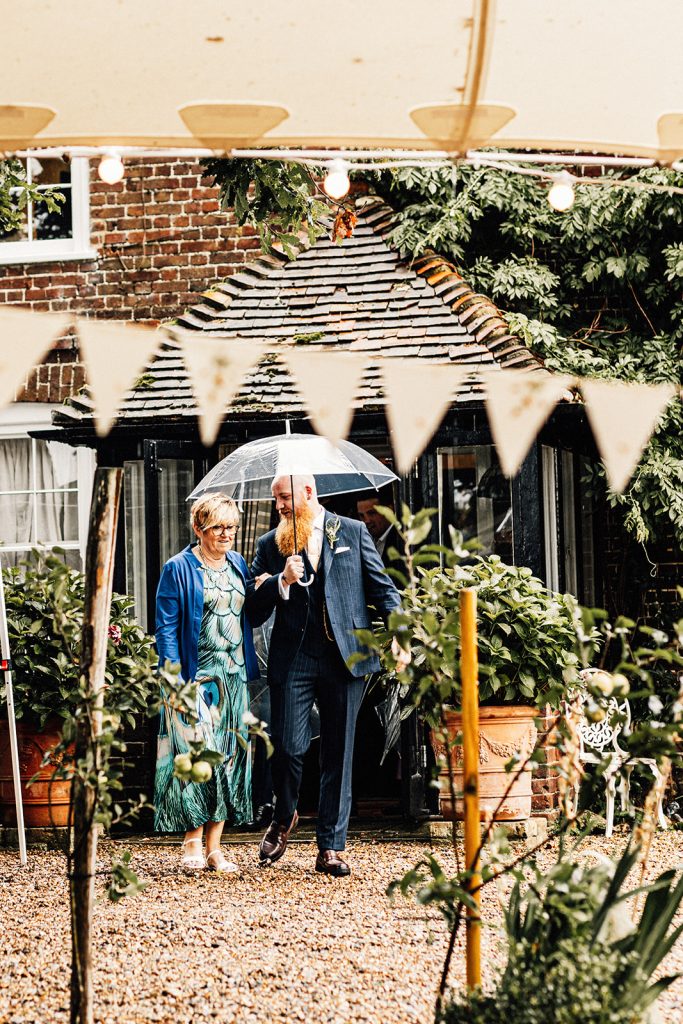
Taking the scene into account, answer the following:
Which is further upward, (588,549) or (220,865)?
(588,549)

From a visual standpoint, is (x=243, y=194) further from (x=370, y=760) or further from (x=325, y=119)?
(x=370, y=760)

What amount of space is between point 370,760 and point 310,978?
4.03 meters

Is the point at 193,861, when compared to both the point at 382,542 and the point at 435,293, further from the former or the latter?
the point at 435,293

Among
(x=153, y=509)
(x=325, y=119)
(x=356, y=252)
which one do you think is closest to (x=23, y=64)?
(x=325, y=119)

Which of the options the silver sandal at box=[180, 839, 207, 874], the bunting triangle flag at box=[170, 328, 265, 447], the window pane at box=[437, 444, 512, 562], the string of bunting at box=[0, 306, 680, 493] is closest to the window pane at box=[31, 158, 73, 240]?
the window pane at box=[437, 444, 512, 562]

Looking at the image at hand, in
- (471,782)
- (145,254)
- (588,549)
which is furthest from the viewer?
(145,254)

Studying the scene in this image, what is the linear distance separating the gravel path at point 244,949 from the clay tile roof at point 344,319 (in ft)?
9.16

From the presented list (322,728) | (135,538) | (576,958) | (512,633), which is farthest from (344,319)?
(576,958)

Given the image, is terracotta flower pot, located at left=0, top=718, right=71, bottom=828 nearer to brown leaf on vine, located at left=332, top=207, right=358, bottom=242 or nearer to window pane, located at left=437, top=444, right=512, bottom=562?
window pane, located at left=437, top=444, right=512, bottom=562

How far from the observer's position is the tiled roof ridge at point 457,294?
25.5 ft

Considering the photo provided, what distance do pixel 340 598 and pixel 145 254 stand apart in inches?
167

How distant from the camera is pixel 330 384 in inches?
136

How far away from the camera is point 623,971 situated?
2939 mm

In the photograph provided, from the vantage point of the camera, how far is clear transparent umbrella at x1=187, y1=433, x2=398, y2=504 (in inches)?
257
